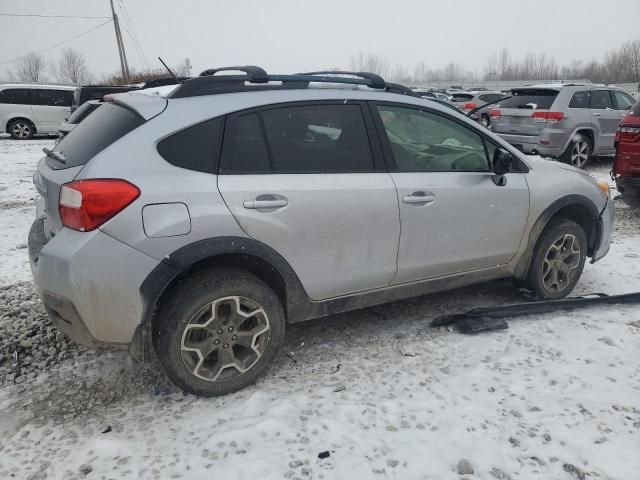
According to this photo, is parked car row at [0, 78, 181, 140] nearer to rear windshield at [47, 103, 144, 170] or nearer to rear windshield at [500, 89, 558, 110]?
rear windshield at [500, 89, 558, 110]

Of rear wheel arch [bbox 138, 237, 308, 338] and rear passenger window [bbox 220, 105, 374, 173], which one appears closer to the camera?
rear wheel arch [bbox 138, 237, 308, 338]

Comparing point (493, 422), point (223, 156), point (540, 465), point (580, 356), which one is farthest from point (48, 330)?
point (580, 356)

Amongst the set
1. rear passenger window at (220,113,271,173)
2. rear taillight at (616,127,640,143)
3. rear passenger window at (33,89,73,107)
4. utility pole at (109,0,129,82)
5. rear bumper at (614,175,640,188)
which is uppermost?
→ utility pole at (109,0,129,82)

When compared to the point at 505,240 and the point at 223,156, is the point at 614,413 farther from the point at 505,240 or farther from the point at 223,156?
the point at 223,156

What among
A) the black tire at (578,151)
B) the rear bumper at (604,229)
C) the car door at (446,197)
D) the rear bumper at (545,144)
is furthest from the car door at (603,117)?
the car door at (446,197)

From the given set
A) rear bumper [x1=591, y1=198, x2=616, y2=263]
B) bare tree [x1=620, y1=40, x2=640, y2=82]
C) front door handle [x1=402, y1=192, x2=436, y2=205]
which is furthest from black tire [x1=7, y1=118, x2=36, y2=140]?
bare tree [x1=620, y1=40, x2=640, y2=82]

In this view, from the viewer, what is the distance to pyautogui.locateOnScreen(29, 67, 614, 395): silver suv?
2.50 metres

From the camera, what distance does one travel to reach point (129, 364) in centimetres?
323

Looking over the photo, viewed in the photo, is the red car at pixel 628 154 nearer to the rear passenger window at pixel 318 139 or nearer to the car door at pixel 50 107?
the rear passenger window at pixel 318 139

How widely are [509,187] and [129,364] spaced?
284 cm

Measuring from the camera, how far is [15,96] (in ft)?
56.8

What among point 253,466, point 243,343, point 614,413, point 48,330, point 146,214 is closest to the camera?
point 253,466

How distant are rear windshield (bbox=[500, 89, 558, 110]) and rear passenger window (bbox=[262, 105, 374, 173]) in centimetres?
783

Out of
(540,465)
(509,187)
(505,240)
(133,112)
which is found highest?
(133,112)
